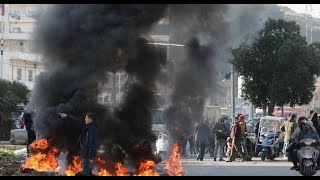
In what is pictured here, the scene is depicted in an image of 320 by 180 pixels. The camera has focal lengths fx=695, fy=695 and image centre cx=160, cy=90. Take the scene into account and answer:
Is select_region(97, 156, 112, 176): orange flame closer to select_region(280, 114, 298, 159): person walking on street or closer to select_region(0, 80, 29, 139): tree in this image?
select_region(280, 114, 298, 159): person walking on street

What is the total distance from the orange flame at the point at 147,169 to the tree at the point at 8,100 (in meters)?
20.2

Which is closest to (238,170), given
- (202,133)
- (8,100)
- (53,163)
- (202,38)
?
(202,38)

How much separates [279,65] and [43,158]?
756 inches

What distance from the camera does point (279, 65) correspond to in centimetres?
3316

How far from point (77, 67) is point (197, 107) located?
6.55 m

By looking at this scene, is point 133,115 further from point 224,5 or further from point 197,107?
point 197,107

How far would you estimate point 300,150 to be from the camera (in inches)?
705

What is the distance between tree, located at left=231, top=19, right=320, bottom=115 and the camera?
3303 centimetres

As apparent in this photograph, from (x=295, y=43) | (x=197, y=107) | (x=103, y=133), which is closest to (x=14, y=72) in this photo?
(x=295, y=43)

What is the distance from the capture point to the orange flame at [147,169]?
50.8 feet

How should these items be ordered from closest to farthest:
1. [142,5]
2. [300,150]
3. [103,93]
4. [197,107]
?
1. [142,5]
2. [103,93]
3. [300,150]
4. [197,107]

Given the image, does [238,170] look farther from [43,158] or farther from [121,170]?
[43,158]

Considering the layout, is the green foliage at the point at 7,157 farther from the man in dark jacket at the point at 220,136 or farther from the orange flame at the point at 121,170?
the man in dark jacket at the point at 220,136

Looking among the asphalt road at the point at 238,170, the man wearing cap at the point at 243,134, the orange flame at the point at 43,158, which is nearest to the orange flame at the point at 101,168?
the orange flame at the point at 43,158
